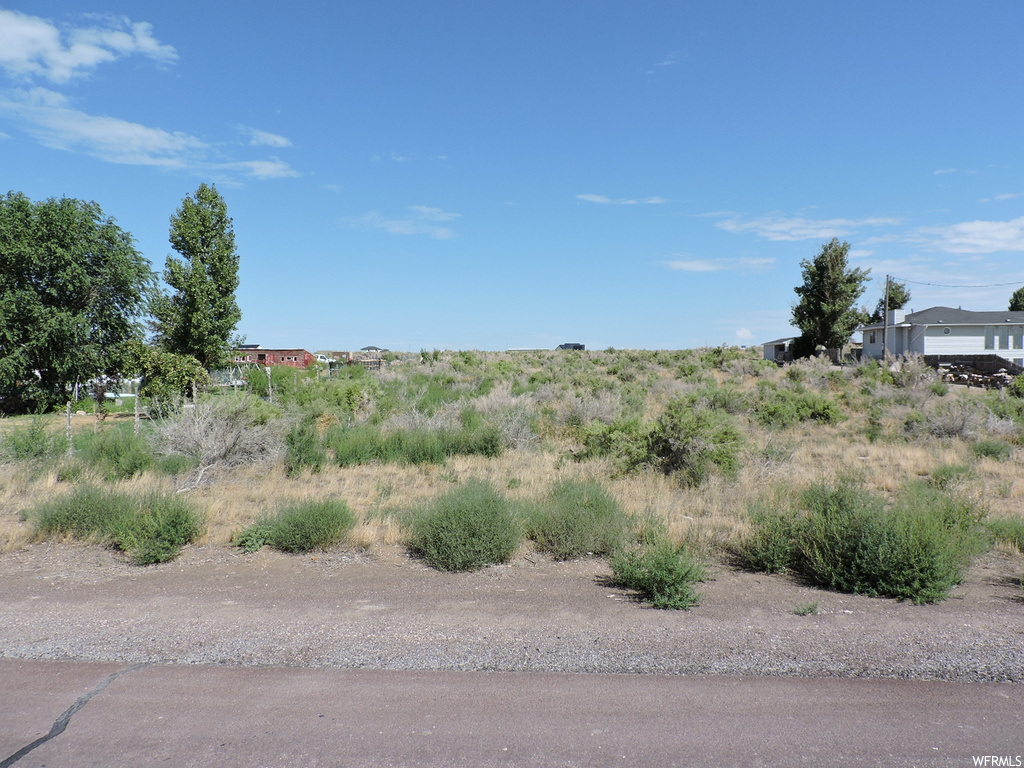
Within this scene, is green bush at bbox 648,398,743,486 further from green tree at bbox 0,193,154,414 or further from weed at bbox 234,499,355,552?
green tree at bbox 0,193,154,414

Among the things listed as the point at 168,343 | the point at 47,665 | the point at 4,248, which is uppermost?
the point at 4,248

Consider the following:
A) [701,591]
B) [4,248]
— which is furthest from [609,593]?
[4,248]

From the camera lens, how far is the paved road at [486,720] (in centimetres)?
344

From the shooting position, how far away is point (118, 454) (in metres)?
12.5

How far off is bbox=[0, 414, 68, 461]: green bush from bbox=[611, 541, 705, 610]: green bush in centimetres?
1158

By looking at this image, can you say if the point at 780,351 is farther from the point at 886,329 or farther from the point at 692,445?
the point at 692,445

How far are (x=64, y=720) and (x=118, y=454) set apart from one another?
32.7ft

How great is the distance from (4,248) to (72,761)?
111ft

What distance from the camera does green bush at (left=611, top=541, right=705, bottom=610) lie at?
571 centimetres

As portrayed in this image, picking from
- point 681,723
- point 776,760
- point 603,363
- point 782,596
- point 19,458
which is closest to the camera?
point 776,760

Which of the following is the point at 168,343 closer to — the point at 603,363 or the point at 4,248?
the point at 4,248

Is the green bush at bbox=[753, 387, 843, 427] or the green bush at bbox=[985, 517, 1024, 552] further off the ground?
the green bush at bbox=[753, 387, 843, 427]

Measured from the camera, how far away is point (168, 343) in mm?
26484

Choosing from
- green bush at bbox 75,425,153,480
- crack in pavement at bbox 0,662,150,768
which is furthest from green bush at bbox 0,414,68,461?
crack in pavement at bbox 0,662,150,768
